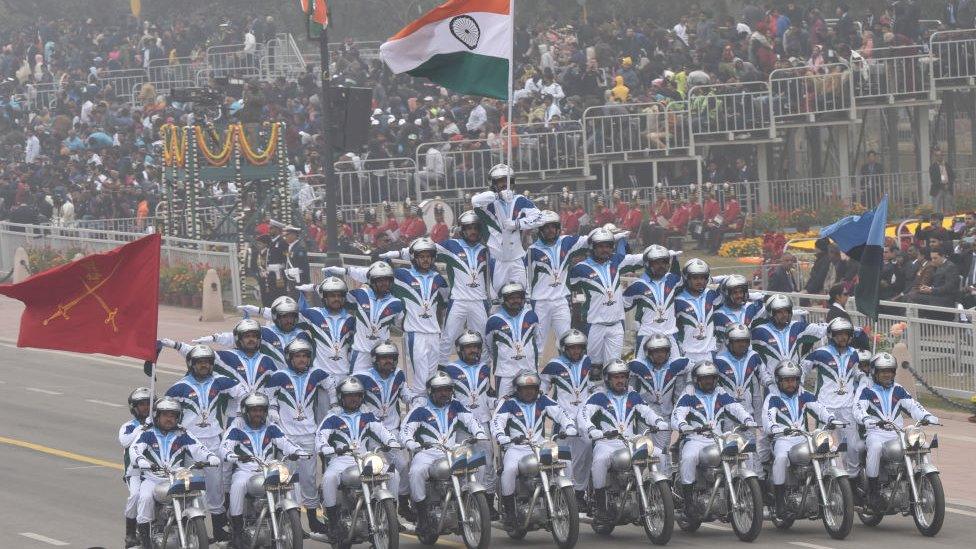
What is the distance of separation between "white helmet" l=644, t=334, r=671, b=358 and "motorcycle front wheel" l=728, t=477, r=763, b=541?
5.23 feet

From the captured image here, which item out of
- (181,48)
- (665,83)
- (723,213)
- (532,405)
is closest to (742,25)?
(665,83)

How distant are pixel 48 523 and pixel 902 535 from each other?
27.3 ft

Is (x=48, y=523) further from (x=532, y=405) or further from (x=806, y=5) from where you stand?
(x=806, y=5)

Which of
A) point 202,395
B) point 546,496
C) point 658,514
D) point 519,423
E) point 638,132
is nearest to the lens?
point 546,496

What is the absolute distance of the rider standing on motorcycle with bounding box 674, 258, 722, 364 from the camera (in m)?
Result: 21.3

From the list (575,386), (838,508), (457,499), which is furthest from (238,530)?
(838,508)

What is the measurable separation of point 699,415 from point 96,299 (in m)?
5.60

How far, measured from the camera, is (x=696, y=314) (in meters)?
21.3

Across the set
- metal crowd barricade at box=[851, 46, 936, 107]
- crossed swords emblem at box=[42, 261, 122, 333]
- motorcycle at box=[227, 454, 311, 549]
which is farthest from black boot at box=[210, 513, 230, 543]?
metal crowd barricade at box=[851, 46, 936, 107]

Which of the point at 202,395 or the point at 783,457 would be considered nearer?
the point at 202,395

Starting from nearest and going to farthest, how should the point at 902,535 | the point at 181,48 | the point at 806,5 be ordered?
the point at 902,535
the point at 806,5
the point at 181,48

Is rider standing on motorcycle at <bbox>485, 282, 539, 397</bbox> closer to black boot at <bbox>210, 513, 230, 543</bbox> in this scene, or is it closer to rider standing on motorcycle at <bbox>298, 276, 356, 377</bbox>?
rider standing on motorcycle at <bbox>298, 276, 356, 377</bbox>

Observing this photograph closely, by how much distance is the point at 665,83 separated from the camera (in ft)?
137

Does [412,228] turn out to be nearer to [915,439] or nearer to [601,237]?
[601,237]
